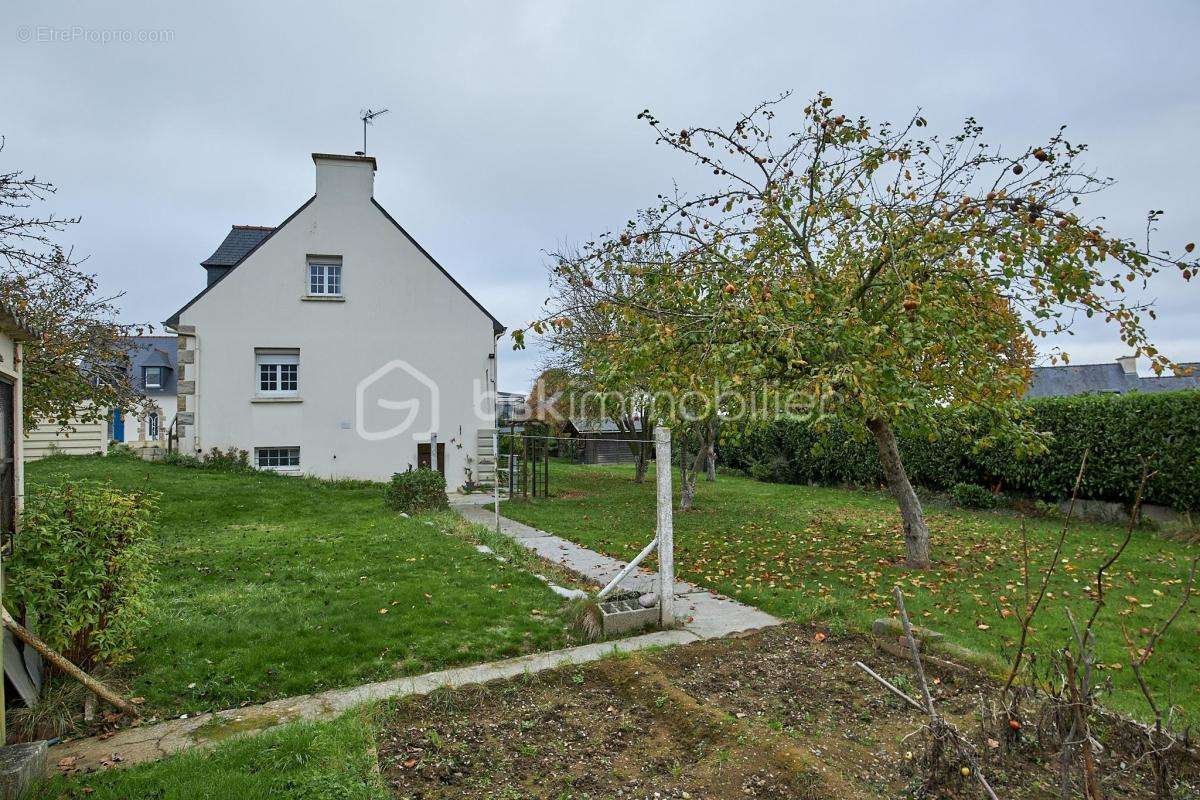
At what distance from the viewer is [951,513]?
1195 cm

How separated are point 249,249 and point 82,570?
52.3ft

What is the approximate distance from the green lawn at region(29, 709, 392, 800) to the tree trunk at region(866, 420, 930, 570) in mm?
6315

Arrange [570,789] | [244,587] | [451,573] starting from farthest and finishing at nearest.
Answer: [451,573] < [244,587] < [570,789]

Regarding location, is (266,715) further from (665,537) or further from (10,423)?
(665,537)

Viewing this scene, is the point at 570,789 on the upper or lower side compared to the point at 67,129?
lower

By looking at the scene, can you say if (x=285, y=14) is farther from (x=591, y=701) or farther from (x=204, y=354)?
(x=204, y=354)

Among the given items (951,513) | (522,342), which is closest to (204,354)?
(522,342)

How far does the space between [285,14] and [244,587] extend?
687cm

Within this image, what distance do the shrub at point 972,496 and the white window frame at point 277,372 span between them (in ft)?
50.6

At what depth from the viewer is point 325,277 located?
1573 centimetres

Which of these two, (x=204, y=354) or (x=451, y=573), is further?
(x=204, y=354)

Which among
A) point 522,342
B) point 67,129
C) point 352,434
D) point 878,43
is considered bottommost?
point 352,434

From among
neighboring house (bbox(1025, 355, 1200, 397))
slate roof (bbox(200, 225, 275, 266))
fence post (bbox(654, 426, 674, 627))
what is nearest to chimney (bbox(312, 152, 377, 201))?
slate roof (bbox(200, 225, 275, 266))

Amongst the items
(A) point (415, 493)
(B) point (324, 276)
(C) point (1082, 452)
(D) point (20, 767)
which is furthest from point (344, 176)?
(C) point (1082, 452)
